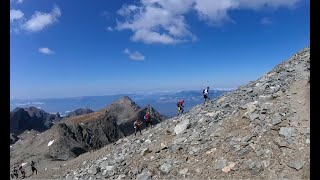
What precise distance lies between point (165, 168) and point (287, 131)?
7.69 m

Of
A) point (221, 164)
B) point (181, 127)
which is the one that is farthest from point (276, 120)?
point (181, 127)

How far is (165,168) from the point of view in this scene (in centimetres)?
2056

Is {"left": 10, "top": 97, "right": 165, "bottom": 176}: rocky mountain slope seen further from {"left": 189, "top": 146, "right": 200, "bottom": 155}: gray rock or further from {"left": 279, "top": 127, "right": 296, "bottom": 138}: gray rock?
{"left": 279, "top": 127, "right": 296, "bottom": 138}: gray rock

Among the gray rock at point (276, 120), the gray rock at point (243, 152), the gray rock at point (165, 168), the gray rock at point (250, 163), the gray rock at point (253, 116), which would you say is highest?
the gray rock at point (253, 116)

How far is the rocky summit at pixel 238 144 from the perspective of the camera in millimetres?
18281

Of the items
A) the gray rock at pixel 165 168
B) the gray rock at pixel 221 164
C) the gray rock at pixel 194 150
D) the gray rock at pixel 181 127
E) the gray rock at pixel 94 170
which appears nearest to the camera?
the gray rock at pixel 221 164

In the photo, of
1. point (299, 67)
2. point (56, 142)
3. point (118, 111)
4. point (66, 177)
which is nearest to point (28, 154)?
point (56, 142)

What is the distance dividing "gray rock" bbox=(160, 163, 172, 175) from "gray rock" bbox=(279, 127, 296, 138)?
7.04m

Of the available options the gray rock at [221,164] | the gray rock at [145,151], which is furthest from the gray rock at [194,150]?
the gray rock at [145,151]

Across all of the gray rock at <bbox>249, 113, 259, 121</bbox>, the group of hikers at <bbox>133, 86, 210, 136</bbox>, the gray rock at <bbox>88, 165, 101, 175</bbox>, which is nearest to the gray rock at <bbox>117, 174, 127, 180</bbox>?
the gray rock at <bbox>88, 165, 101, 175</bbox>

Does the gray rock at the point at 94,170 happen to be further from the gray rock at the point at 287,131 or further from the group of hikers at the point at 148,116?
the gray rock at the point at 287,131

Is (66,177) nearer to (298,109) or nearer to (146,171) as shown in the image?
(146,171)

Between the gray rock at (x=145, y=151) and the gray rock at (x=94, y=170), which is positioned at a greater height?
the gray rock at (x=145, y=151)

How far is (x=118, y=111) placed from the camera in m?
184
